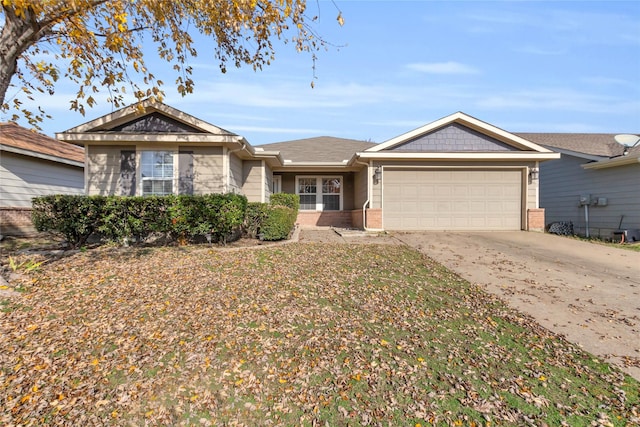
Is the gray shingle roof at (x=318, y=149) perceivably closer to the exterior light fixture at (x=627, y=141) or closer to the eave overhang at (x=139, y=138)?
the eave overhang at (x=139, y=138)

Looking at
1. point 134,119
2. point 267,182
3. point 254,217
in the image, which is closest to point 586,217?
point 267,182

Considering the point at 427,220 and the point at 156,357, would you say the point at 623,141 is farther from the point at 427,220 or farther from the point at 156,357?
the point at 156,357

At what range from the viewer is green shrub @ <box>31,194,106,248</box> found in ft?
25.7

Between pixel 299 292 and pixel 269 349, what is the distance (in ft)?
5.23

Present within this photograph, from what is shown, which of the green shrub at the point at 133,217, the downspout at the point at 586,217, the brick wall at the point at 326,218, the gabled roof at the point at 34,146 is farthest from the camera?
the brick wall at the point at 326,218

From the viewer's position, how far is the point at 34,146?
11.7 meters

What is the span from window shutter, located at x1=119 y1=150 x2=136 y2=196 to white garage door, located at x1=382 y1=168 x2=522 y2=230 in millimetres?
8322

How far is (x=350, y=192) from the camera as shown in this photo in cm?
1513

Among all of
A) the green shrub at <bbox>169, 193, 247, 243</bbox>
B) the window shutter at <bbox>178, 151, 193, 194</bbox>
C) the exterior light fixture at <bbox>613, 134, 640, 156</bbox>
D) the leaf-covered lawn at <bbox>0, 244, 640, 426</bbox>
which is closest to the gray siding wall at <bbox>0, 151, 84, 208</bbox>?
the window shutter at <bbox>178, 151, 193, 194</bbox>

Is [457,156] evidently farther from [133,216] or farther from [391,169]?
[133,216]

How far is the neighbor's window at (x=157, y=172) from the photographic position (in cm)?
982

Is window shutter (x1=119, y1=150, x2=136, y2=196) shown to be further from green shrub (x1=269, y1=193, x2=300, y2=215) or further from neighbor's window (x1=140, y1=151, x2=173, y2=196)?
green shrub (x1=269, y1=193, x2=300, y2=215)

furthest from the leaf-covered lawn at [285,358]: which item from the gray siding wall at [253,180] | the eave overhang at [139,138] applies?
the gray siding wall at [253,180]

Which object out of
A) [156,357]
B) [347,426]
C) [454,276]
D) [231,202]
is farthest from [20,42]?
[454,276]
